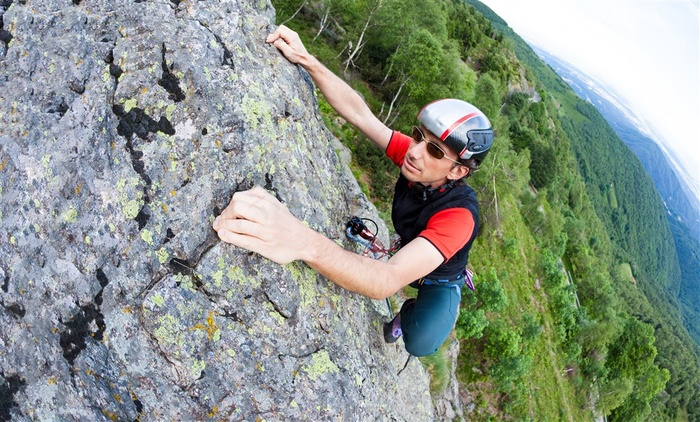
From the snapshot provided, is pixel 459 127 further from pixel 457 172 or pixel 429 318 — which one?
pixel 429 318

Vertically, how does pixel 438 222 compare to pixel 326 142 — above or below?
above

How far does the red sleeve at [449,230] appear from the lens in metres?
4.33

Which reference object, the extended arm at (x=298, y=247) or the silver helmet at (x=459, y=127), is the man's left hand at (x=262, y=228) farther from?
the silver helmet at (x=459, y=127)

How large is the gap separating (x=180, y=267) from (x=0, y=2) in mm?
3548

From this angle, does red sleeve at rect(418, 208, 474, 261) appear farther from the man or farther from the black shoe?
the black shoe

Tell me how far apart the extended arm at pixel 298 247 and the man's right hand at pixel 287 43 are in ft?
7.67

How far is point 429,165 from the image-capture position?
16.5 ft

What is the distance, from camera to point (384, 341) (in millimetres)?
5969

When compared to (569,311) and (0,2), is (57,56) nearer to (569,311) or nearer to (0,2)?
(0,2)

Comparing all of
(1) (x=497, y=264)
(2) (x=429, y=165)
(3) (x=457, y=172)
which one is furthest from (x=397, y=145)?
(1) (x=497, y=264)

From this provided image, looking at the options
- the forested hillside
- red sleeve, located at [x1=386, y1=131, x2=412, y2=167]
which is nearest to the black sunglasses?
red sleeve, located at [x1=386, y1=131, x2=412, y2=167]

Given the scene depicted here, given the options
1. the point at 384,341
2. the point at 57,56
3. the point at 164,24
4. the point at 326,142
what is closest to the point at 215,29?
the point at 164,24

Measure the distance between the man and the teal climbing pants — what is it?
0.01 metres

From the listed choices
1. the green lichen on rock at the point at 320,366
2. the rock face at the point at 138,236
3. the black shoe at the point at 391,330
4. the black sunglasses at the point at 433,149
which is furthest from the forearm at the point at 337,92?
the green lichen on rock at the point at 320,366
